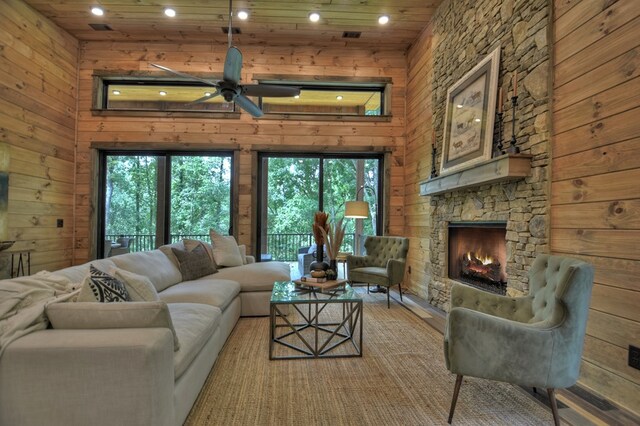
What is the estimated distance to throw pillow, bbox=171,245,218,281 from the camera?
145 inches

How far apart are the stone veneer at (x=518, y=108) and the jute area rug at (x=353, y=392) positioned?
3.50 feet

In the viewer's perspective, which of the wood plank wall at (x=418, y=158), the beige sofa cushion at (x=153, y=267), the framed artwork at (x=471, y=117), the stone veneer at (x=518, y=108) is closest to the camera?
the stone veneer at (x=518, y=108)

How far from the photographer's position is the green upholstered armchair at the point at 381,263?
4348 mm

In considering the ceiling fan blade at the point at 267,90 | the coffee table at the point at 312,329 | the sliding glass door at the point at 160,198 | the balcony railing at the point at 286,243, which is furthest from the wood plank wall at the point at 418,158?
the sliding glass door at the point at 160,198

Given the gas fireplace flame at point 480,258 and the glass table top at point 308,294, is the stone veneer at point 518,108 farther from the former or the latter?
the glass table top at point 308,294

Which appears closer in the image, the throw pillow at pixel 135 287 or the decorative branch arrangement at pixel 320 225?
the throw pillow at pixel 135 287

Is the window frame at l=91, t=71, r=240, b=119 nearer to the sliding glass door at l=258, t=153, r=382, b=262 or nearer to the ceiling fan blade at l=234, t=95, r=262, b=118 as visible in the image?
the sliding glass door at l=258, t=153, r=382, b=262

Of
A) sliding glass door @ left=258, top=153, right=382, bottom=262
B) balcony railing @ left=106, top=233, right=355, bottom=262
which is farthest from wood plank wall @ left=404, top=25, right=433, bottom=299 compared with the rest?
balcony railing @ left=106, top=233, right=355, bottom=262

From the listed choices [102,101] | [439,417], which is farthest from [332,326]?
[102,101]

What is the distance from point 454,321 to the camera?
1.85 metres

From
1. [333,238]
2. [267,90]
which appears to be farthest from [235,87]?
[333,238]

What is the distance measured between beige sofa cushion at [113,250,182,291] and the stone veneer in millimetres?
3258

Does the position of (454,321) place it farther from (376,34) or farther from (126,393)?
(376,34)

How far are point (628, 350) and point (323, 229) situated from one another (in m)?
2.24
